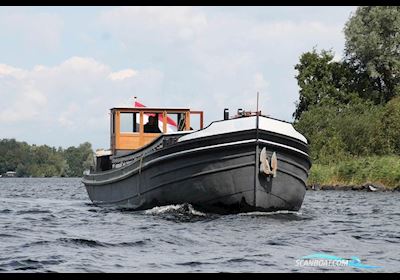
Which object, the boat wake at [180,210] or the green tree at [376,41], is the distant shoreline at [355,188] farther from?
the boat wake at [180,210]

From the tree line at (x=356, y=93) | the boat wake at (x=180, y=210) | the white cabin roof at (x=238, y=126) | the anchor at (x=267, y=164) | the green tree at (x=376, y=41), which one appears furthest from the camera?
the green tree at (x=376, y=41)

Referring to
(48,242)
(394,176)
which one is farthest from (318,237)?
(394,176)

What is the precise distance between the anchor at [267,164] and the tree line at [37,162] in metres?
157

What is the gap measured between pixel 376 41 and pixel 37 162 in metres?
134

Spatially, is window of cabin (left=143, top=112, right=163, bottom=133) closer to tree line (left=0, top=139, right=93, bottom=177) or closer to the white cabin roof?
the white cabin roof

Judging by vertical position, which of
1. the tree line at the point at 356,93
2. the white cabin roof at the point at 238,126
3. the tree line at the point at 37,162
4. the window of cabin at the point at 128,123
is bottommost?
the tree line at the point at 37,162

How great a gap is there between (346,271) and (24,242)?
5.34m

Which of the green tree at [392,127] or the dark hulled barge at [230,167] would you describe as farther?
the green tree at [392,127]

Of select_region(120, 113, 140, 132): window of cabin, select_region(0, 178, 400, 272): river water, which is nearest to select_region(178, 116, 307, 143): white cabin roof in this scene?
select_region(0, 178, 400, 272): river water

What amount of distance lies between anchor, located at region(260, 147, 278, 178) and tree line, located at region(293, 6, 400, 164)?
29.8 metres

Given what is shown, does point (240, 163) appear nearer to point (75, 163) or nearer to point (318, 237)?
point (318, 237)

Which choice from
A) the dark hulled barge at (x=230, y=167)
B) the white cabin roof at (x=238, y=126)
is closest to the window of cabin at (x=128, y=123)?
the dark hulled barge at (x=230, y=167)

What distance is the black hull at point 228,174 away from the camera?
18.8 meters

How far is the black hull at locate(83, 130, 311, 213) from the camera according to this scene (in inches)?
739
